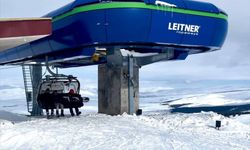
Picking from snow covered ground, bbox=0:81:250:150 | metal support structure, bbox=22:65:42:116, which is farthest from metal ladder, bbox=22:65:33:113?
snow covered ground, bbox=0:81:250:150

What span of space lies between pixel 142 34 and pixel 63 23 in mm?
4136

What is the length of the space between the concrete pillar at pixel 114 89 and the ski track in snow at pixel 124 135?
3449 mm

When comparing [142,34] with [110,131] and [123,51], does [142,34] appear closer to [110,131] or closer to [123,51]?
[123,51]

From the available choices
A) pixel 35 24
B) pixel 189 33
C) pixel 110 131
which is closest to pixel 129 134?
pixel 110 131

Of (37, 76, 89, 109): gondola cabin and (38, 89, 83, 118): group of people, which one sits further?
(37, 76, 89, 109): gondola cabin

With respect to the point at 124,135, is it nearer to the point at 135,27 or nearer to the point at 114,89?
the point at 135,27

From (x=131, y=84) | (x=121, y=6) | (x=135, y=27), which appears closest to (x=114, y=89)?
(x=131, y=84)

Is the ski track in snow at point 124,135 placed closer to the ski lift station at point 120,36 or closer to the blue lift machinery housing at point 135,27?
the ski lift station at point 120,36

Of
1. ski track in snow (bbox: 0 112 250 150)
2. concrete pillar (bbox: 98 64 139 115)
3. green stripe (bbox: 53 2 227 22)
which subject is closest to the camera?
ski track in snow (bbox: 0 112 250 150)

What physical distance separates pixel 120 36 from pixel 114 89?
15.7ft

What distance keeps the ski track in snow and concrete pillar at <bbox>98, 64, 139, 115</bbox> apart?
3.45 m

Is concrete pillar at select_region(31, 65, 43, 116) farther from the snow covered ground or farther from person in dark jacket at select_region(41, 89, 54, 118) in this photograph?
the snow covered ground

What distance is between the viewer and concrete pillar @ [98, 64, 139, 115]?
69.5 feet

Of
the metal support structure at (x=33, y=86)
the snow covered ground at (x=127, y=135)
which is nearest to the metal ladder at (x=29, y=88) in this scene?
the metal support structure at (x=33, y=86)
